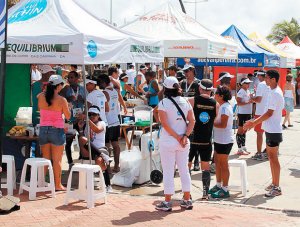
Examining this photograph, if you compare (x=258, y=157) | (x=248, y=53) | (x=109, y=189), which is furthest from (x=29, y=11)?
(x=248, y=53)

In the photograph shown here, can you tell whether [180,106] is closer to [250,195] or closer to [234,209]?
[234,209]

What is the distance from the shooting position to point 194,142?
7.58 metres

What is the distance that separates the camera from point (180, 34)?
12.6 metres

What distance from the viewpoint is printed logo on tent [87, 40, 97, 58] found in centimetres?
745

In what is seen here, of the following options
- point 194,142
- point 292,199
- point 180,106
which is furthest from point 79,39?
point 292,199

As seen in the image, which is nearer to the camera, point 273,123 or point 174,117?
point 174,117

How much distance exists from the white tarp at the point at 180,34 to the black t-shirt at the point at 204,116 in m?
4.51

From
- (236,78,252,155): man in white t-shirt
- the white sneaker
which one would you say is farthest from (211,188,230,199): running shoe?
(236,78,252,155): man in white t-shirt

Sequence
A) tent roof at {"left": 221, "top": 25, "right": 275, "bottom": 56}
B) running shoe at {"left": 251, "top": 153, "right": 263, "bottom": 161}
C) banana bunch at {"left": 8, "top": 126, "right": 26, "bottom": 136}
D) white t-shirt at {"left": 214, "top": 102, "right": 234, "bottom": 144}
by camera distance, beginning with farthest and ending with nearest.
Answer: tent roof at {"left": 221, "top": 25, "right": 275, "bottom": 56}, running shoe at {"left": 251, "top": 153, "right": 263, "bottom": 161}, banana bunch at {"left": 8, "top": 126, "right": 26, "bottom": 136}, white t-shirt at {"left": 214, "top": 102, "right": 234, "bottom": 144}

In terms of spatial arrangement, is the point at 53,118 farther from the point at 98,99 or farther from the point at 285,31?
the point at 285,31

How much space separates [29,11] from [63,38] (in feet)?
5.20

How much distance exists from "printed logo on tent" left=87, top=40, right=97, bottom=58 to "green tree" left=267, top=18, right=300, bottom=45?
53.4m

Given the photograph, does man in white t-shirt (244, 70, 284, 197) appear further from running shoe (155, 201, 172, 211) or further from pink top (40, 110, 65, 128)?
pink top (40, 110, 65, 128)

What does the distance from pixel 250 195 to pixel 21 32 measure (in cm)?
439
